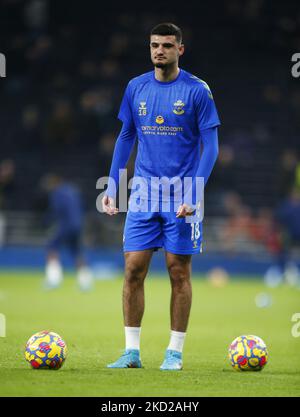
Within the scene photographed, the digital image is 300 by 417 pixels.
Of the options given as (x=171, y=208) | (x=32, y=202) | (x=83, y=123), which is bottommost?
(x=171, y=208)

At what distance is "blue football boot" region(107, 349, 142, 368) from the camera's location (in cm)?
818

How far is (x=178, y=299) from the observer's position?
8312 mm

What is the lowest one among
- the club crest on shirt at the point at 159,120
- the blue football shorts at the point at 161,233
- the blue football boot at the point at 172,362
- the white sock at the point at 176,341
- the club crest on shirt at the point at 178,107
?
the blue football boot at the point at 172,362

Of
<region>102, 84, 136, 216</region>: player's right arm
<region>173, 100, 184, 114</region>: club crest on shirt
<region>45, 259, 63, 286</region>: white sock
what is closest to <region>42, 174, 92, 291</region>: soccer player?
<region>45, 259, 63, 286</region>: white sock

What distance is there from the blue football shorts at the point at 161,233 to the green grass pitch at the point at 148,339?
0.99 meters

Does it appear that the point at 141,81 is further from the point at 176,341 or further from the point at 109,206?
the point at 176,341

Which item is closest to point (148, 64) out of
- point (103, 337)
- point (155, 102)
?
point (103, 337)

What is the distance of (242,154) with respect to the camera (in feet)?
85.7

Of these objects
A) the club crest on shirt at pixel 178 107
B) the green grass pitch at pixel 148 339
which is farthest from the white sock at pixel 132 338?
the club crest on shirt at pixel 178 107

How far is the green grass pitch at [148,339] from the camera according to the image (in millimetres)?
7094

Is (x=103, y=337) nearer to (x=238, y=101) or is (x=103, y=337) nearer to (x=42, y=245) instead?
(x=42, y=245)

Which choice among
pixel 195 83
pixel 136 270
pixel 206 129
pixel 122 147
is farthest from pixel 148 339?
pixel 195 83

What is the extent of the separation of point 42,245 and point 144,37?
659cm

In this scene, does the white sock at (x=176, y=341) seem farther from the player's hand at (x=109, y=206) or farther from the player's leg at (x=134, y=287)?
the player's hand at (x=109, y=206)
